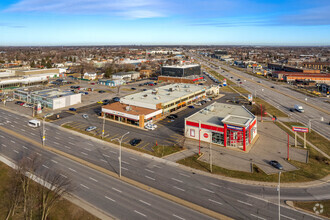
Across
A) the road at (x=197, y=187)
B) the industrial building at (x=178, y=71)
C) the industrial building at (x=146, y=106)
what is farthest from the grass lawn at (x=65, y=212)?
the industrial building at (x=178, y=71)

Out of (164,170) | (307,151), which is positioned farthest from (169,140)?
(307,151)

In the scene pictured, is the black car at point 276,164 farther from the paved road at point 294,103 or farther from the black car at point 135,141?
the black car at point 135,141

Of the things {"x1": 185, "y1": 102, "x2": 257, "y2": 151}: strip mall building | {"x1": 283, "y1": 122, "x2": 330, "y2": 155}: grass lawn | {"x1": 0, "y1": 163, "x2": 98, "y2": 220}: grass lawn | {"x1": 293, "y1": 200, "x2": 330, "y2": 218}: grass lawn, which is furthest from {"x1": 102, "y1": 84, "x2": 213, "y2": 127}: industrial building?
{"x1": 283, "y1": 122, "x2": 330, "y2": 155}: grass lawn

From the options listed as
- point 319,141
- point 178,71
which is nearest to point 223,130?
point 319,141

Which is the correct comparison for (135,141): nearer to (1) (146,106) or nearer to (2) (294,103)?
(1) (146,106)

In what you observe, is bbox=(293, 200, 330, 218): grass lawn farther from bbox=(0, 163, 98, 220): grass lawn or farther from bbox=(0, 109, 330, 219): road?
bbox=(0, 163, 98, 220): grass lawn

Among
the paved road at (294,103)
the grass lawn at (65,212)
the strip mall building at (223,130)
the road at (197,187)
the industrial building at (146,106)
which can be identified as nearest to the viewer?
the grass lawn at (65,212)

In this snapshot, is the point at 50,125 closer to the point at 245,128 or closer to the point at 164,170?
the point at 164,170
